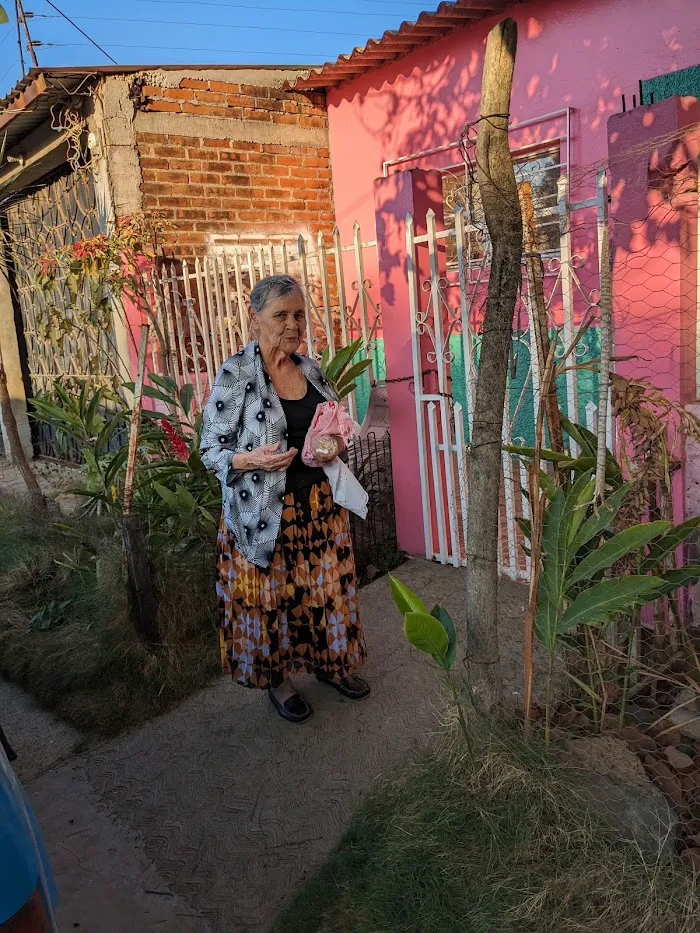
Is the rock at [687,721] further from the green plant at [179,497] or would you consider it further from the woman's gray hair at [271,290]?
the green plant at [179,497]

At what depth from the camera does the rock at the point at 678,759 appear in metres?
2.25

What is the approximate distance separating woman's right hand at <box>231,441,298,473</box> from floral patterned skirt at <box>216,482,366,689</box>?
213 millimetres

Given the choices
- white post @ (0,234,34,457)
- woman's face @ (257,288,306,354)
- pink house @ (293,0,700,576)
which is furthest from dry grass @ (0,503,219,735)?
white post @ (0,234,34,457)

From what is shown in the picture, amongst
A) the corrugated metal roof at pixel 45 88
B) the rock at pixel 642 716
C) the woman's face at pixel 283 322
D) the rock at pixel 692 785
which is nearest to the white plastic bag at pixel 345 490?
the woman's face at pixel 283 322

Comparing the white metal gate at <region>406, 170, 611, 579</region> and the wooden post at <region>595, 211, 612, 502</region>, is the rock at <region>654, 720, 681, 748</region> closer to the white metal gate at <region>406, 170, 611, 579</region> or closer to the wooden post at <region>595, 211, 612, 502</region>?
the wooden post at <region>595, 211, 612, 502</region>

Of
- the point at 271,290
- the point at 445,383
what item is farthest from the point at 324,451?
the point at 445,383

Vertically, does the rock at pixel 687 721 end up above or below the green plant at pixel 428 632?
below

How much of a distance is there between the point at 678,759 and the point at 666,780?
15 cm

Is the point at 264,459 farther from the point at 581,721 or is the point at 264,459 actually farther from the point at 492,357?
the point at 581,721

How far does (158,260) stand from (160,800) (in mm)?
4788

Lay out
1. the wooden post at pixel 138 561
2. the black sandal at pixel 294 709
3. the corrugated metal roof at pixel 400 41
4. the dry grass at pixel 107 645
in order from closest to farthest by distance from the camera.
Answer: the black sandal at pixel 294 709 < the dry grass at pixel 107 645 < the wooden post at pixel 138 561 < the corrugated metal roof at pixel 400 41

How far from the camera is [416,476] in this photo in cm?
463

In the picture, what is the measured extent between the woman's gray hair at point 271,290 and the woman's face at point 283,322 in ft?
0.04

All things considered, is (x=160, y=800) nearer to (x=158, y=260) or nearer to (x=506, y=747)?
(x=506, y=747)
